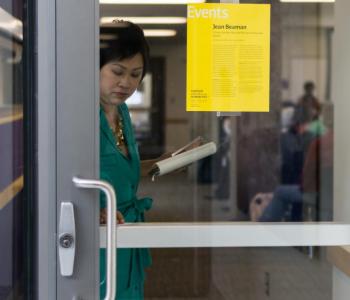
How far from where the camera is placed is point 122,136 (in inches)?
74.9

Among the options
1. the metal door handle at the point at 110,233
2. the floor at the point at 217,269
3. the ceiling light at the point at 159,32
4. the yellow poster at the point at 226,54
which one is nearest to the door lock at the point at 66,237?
the metal door handle at the point at 110,233

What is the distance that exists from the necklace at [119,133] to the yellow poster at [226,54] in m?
0.23

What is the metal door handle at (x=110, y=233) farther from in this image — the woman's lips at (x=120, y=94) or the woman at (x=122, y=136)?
the woman's lips at (x=120, y=94)

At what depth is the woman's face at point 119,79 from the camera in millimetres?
1829

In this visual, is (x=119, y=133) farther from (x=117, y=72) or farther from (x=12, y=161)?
(x=12, y=161)

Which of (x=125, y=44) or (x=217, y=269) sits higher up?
(x=125, y=44)

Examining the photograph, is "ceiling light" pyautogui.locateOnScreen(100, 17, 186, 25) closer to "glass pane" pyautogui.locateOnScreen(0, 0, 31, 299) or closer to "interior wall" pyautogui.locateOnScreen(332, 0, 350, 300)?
"glass pane" pyautogui.locateOnScreen(0, 0, 31, 299)

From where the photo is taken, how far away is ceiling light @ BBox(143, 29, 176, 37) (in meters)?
1.92

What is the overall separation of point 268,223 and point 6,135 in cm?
84

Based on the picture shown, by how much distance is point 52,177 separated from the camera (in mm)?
1767

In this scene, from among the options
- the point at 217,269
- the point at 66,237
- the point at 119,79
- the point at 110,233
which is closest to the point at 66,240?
the point at 66,237

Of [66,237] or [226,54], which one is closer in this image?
[66,237]

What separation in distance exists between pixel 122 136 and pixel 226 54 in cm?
40

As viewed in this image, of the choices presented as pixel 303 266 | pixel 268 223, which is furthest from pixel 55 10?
pixel 303 266
